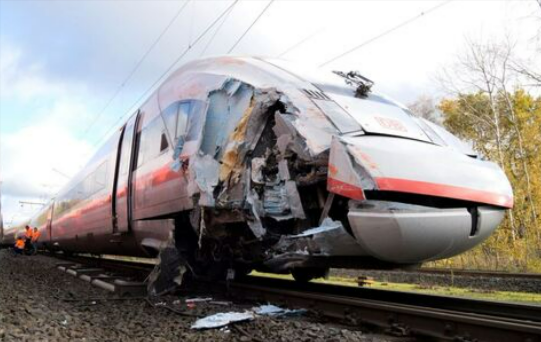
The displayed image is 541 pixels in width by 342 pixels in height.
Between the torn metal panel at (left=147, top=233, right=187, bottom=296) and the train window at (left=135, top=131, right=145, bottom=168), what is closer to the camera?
the torn metal panel at (left=147, top=233, right=187, bottom=296)

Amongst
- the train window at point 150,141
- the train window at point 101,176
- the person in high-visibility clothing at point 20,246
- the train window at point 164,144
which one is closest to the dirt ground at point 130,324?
the train window at point 164,144

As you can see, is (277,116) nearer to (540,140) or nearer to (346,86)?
(346,86)

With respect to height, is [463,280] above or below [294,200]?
below

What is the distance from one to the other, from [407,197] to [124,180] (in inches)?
217

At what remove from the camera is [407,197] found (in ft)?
13.1

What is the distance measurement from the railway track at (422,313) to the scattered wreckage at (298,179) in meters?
0.41

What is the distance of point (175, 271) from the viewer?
19.5ft

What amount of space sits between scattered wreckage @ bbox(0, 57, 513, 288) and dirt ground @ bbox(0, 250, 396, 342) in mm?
637

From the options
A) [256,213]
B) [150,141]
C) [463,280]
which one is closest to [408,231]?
[256,213]

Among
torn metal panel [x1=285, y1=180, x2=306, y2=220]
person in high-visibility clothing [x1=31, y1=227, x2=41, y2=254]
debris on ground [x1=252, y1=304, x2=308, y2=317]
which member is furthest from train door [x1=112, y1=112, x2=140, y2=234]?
person in high-visibility clothing [x1=31, y1=227, x2=41, y2=254]

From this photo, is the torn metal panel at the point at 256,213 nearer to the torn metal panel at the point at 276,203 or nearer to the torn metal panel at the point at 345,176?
the torn metal panel at the point at 276,203

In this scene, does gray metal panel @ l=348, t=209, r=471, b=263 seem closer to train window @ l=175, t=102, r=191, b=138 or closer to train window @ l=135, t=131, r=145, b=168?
train window @ l=175, t=102, r=191, b=138

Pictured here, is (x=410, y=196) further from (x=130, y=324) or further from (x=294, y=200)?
(x=130, y=324)

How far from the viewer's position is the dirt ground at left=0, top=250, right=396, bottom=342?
143 inches
